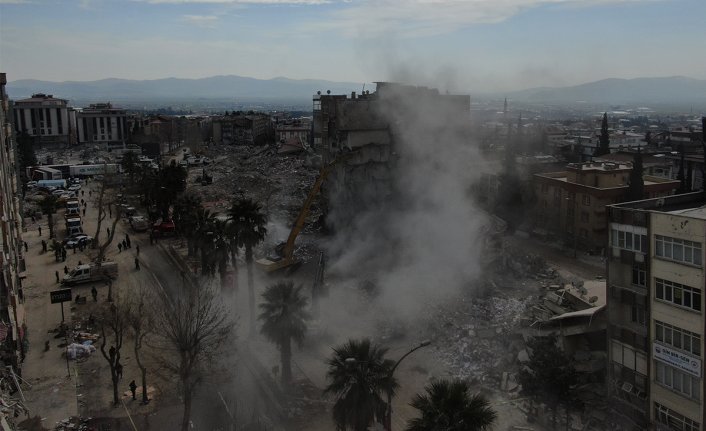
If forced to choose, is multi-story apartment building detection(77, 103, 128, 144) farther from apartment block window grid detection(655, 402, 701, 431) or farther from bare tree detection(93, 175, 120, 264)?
apartment block window grid detection(655, 402, 701, 431)

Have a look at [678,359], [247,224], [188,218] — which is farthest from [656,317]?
[188,218]

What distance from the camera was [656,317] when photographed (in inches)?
709

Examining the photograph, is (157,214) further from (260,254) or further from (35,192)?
(35,192)

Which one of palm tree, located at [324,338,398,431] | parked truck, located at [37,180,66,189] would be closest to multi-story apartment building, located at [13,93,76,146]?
parked truck, located at [37,180,66,189]

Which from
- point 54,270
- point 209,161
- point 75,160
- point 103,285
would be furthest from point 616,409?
point 75,160

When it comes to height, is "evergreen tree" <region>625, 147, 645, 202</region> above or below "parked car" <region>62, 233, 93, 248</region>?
above

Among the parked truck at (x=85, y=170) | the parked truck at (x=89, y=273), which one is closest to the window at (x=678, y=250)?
the parked truck at (x=89, y=273)

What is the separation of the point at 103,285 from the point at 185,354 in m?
19.0

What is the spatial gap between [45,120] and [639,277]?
13187 centimetres

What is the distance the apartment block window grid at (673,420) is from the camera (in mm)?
17000

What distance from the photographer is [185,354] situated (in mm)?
17891

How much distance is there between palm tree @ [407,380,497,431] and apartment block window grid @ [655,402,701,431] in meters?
7.62

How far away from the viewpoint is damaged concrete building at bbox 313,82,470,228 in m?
42.3

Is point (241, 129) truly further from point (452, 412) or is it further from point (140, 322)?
point (452, 412)
